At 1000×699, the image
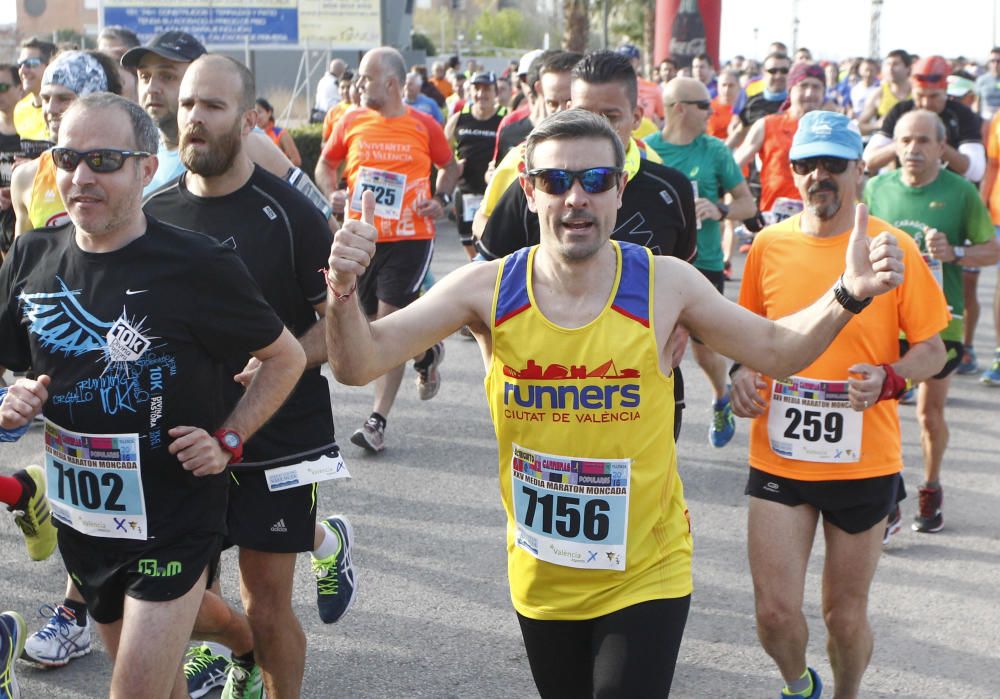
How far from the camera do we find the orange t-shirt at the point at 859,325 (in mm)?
4215

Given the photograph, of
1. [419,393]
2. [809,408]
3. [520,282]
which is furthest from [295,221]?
[419,393]

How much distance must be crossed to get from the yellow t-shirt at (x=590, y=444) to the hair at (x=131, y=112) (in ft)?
3.31

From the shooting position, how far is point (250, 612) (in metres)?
4.05

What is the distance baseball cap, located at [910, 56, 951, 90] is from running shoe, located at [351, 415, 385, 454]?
434 cm

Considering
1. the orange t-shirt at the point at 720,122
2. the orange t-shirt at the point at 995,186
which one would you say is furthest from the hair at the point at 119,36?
the orange t-shirt at the point at 720,122

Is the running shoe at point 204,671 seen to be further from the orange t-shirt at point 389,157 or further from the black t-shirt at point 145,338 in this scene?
the orange t-shirt at point 389,157

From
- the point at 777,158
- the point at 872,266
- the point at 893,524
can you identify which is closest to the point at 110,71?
the point at 872,266

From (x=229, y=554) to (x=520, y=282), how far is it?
10.8 feet

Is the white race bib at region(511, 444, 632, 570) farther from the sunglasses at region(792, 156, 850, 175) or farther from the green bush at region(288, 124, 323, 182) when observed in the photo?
the green bush at region(288, 124, 323, 182)

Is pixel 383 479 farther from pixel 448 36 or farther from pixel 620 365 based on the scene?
pixel 448 36

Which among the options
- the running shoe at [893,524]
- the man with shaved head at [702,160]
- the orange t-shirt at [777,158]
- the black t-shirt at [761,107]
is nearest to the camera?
the running shoe at [893,524]

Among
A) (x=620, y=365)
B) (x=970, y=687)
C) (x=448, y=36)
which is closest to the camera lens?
(x=620, y=365)

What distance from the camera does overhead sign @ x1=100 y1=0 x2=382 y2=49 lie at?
30906 mm

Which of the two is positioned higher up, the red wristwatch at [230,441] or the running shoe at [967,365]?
the red wristwatch at [230,441]
